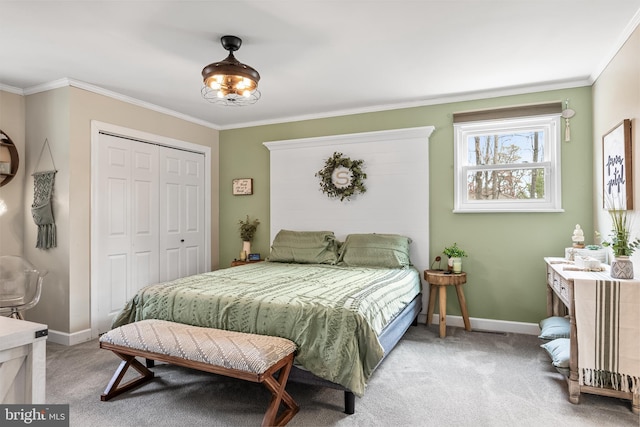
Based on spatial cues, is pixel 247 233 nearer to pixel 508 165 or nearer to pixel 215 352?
pixel 215 352

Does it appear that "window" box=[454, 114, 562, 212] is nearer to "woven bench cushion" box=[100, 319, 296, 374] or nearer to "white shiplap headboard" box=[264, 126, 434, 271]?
"white shiplap headboard" box=[264, 126, 434, 271]

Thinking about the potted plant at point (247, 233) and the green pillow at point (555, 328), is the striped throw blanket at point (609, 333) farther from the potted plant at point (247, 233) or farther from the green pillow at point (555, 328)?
the potted plant at point (247, 233)

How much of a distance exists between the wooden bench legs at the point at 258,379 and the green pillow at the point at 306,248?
6.38 feet

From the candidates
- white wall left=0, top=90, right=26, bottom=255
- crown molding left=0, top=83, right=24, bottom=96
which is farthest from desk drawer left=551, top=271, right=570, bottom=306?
crown molding left=0, top=83, right=24, bottom=96

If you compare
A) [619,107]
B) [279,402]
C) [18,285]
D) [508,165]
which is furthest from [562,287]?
[18,285]

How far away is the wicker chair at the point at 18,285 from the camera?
319cm

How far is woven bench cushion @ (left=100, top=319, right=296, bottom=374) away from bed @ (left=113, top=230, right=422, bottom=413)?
112 millimetres

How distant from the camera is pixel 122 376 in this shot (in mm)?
2531

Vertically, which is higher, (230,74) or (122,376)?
(230,74)

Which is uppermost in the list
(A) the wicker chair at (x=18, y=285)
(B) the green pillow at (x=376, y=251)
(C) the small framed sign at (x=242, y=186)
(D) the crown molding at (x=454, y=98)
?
(D) the crown molding at (x=454, y=98)

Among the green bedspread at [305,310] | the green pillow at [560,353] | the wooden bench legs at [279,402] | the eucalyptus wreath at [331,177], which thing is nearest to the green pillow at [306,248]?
the eucalyptus wreath at [331,177]

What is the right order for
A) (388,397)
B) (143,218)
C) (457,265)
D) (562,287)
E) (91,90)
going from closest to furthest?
1. (388,397)
2. (562,287)
3. (91,90)
4. (457,265)
5. (143,218)

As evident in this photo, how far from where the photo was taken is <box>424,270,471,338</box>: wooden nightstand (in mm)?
3682

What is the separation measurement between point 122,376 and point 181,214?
2.57 metres
